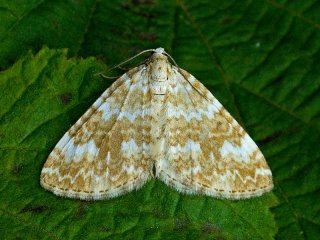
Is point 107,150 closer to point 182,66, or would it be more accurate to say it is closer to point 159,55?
point 159,55

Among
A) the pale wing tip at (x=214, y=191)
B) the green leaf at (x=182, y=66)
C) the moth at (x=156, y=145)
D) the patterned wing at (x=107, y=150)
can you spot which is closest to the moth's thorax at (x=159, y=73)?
the moth at (x=156, y=145)

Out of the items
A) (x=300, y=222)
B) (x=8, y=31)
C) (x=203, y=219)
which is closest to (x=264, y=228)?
(x=203, y=219)

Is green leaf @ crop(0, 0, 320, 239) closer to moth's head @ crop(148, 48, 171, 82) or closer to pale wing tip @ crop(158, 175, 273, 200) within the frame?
pale wing tip @ crop(158, 175, 273, 200)

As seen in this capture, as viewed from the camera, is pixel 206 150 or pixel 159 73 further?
pixel 159 73

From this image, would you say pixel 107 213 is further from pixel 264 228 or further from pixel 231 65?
pixel 231 65

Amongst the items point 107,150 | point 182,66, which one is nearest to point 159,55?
point 182,66

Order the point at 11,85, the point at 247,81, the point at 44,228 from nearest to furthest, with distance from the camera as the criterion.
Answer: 1. the point at 44,228
2. the point at 11,85
3. the point at 247,81

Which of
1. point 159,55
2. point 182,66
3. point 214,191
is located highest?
point 182,66
